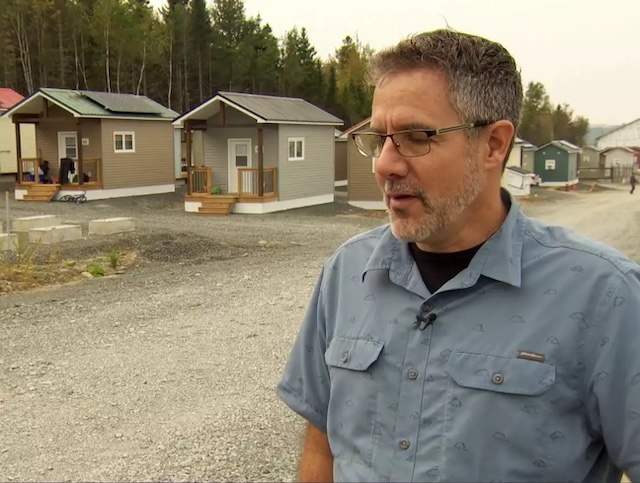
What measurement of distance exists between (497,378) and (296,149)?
24.9m

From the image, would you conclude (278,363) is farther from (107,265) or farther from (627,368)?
(107,265)

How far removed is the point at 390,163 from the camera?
1.78m

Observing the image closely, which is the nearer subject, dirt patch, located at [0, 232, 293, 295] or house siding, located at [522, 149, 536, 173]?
dirt patch, located at [0, 232, 293, 295]

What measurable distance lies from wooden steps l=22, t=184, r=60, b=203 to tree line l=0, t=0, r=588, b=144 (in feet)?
102

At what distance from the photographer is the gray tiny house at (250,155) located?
79.2 ft

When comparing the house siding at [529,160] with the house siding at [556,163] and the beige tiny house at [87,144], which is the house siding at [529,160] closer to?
the house siding at [556,163]

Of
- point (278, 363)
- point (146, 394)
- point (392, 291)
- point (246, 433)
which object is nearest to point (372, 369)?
point (392, 291)

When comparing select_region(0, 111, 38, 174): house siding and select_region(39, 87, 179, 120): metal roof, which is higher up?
select_region(39, 87, 179, 120): metal roof

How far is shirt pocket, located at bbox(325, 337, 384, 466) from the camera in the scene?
180cm

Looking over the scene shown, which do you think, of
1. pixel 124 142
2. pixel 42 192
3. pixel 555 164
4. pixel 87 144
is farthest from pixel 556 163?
pixel 42 192

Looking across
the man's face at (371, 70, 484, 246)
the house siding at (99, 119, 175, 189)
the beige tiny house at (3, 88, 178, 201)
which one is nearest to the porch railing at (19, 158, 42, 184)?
the beige tiny house at (3, 88, 178, 201)

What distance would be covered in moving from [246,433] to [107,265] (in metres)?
8.62

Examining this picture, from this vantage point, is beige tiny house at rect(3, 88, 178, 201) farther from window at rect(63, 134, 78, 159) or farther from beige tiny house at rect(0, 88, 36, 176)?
beige tiny house at rect(0, 88, 36, 176)

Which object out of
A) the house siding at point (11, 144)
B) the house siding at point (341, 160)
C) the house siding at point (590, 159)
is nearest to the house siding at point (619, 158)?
the house siding at point (590, 159)
